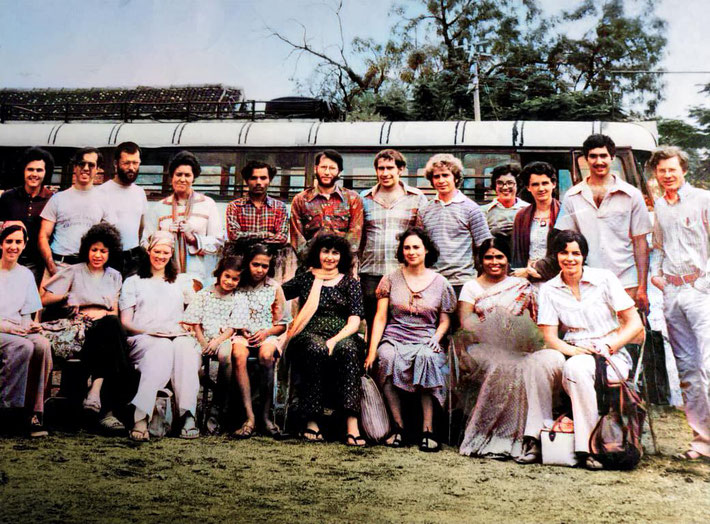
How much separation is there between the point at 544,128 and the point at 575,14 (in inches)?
30.6

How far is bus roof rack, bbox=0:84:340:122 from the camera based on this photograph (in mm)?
3779

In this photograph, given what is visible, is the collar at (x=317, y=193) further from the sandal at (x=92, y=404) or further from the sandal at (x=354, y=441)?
the sandal at (x=92, y=404)

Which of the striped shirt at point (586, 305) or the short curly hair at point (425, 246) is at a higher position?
the short curly hair at point (425, 246)

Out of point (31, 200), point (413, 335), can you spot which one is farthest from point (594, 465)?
point (31, 200)

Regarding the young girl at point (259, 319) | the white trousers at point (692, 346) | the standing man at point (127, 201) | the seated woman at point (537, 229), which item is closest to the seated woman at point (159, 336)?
the standing man at point (127, 201)

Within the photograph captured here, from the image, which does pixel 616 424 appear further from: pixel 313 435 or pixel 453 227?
pixel 313 435

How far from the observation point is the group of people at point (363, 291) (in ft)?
9.43

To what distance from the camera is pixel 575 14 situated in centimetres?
336

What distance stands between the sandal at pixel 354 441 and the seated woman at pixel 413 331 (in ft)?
0.38

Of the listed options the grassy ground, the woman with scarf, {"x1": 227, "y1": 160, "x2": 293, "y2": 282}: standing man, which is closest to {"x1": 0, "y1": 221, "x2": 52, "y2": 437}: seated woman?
the grassy ground

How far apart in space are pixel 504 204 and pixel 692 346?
1142mm

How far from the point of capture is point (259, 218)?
11.2 feet

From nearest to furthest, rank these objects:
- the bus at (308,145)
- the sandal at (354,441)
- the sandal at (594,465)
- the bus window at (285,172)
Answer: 1. the sandal at (594,465)
2. the sandal at (354,441)
3. the bus at (308,145)
4. the bus window at (285,172)

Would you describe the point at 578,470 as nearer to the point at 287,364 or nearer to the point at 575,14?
the point at 287,364
